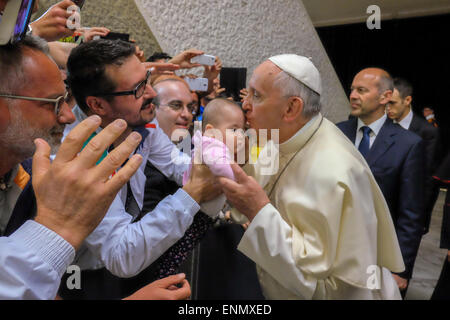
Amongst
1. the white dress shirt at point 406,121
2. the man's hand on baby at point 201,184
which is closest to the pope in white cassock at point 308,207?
the man's hand on baby at point 201,184

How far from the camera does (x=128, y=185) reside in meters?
1.39

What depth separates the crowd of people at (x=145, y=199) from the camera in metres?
0.68

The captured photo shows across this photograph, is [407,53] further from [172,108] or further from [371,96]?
[172,108]

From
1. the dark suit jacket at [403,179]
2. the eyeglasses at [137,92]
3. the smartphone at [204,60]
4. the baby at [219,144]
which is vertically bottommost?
the dark suit jacket at [403,179]

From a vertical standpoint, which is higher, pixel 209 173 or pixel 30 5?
pixel 30 5

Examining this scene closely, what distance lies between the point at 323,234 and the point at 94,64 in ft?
3.86

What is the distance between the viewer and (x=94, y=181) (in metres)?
0.66

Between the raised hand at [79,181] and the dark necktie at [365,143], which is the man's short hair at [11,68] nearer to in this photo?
the raised hand at [79,181]

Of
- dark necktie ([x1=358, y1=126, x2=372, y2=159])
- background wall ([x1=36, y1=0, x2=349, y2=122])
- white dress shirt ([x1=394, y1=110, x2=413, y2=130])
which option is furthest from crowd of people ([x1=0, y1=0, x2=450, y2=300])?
white dress shirt ([x1=394, y1=110, x2=413, y2=130])

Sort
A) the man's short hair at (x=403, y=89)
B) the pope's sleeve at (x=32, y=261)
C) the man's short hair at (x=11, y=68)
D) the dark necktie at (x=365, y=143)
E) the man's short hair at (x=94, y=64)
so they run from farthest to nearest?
the man's short hair at (x=403, y=89), the dark necktie at (x=365, y=143), the man's short hair at (x=94, y=64), the man's short hair at (x=11, y=68), the pope's sleeve at (x=32, y=261)

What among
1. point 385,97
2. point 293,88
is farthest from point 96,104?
point 385,97
